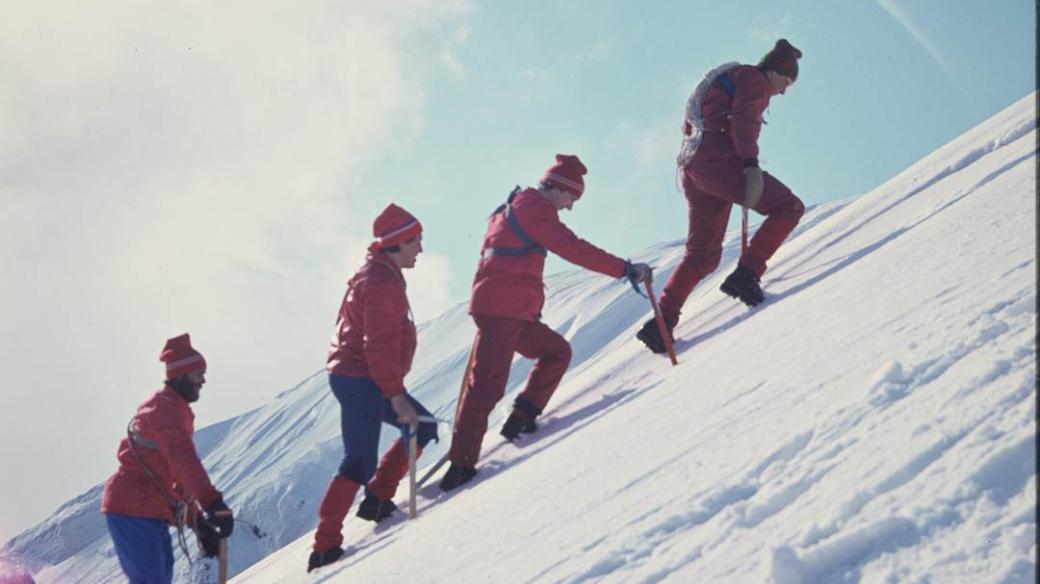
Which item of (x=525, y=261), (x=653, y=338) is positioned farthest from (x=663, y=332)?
(x=525, y=261)

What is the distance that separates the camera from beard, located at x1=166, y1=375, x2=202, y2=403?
15.1ft

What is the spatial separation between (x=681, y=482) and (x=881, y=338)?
685mm

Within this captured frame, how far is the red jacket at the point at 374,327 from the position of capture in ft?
12.7

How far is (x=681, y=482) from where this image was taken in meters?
1.97

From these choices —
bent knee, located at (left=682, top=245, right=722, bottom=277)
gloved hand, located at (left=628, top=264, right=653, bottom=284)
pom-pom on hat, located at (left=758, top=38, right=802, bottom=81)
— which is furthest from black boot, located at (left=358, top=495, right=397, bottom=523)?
pom-pom on hat, located at (left=758, top=38, right=802, bottom=81)

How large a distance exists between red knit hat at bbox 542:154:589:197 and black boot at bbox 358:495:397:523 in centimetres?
196

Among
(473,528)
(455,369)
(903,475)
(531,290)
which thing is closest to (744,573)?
(903,475)

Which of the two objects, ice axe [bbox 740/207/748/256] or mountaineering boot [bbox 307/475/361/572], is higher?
ice axe [bbox 740/207/748/256]

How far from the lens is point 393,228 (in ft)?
13.7

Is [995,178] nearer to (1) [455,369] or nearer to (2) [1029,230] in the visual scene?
(2) [1029,230]

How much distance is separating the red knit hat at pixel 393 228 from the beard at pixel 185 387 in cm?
140

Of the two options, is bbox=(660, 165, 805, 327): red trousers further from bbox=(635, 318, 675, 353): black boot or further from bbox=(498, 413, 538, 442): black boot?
bbox=(498, 413, 538, 442): black boot

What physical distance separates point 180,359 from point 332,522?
1462 millimetres

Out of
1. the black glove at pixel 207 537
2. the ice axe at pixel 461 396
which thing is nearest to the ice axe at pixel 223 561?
the black glove at pixel 207 537
